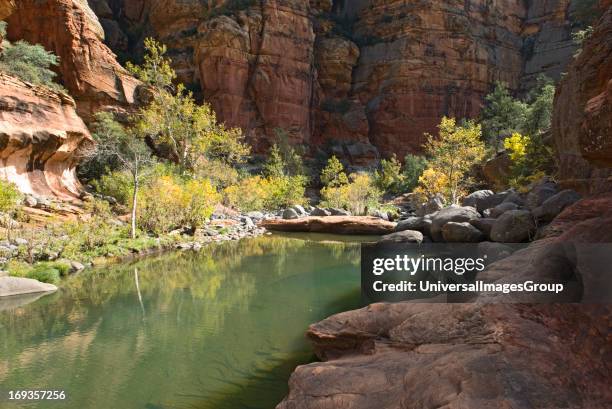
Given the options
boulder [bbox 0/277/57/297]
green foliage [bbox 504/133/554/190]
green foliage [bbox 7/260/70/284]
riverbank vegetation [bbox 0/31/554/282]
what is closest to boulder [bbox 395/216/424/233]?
green foliage [bbox 504/133/554/190]

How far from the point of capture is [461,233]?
407 inches

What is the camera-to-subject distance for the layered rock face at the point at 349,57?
42.8m

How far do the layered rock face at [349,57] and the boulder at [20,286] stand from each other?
34.4 metres

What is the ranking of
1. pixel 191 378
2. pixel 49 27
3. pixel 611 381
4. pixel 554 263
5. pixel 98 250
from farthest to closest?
pixel 49 27 < pixel 98 250 < pixel 191 378 < pixel 554 263 < pixel 611 381

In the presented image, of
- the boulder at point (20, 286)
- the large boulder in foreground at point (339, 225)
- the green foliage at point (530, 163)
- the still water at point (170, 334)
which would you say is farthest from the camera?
the large boulder in foreground at point (339, 225)

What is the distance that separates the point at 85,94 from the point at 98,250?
18792 mm

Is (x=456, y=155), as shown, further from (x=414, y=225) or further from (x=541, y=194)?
(x=541, y=194)

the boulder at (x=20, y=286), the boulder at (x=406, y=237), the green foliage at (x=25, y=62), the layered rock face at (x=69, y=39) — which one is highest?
the layered rock face at (x=69, y=39)

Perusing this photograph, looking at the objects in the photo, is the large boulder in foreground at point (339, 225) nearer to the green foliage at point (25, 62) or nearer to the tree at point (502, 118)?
the green foliage at point (25, 62)

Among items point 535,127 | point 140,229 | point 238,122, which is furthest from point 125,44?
point 535,127

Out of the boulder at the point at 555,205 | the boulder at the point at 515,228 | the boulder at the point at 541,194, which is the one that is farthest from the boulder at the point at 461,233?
the boulder at the point at 555,205

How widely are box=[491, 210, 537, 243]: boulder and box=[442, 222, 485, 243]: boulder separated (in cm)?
108

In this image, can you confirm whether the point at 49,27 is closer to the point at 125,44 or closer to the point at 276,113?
the point at 125,44

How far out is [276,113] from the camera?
4416cm
